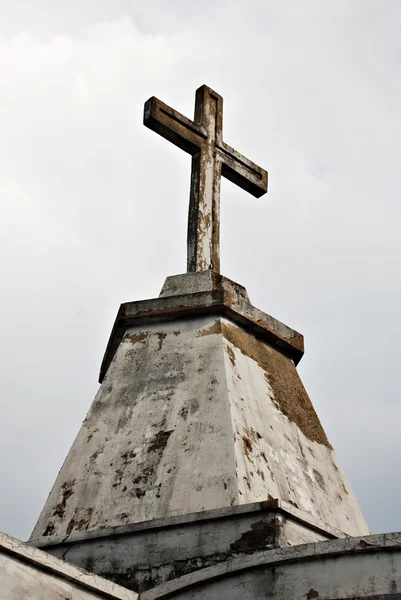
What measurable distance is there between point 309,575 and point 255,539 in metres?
0.51

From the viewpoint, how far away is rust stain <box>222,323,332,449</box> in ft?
14.6

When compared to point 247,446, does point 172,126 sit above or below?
above

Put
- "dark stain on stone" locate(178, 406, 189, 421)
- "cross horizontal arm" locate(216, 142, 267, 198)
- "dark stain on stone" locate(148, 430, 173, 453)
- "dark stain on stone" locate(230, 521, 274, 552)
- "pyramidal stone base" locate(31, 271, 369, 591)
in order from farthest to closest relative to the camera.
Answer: "cross horizontal arm" locate(216, 142, 267, 198) < "dark stain on stone" locate(178, 406, 189, 421) < "dark stain on stone" locate(148, 430, 173, 453) < "pyramidal stone base" locate(31, 271, 369, 591) < "dark stain on stone" locate(230, 521, 274, 552)

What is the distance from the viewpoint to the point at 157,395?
13.8 feet

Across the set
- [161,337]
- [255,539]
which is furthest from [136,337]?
[255,539]

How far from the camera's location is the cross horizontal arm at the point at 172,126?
5.60m

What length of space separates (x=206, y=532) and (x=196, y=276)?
6.00ft

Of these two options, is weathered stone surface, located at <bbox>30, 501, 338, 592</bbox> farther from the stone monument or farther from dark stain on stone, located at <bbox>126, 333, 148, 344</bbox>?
dark stain on stone, located at <bbox>126, 333, 148, 344</bbox>

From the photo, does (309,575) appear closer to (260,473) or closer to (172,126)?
(260,473)

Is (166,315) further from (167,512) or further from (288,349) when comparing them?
(167,512)

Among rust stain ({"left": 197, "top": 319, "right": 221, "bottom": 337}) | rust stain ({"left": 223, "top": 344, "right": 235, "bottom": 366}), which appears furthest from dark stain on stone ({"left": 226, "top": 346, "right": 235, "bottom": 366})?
rust stain ({"left": 197, "top": 319, "right": 221, "bottom": 337})

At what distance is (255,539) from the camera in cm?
321

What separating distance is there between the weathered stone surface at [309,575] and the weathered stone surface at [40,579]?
21cm

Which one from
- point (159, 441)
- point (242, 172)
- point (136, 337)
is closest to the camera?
point (159, 441)
